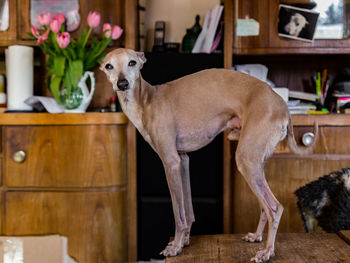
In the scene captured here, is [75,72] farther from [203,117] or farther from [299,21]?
[299,21]

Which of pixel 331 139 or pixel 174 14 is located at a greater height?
pixel 174 14

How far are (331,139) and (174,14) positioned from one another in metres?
1.03

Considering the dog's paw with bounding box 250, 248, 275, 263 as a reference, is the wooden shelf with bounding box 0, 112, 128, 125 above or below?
above

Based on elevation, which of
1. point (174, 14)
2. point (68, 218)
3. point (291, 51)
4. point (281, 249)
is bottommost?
point (68, 218)

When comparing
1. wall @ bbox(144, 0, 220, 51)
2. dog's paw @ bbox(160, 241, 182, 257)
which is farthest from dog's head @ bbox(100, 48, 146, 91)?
wall @ bbox(144, 0, 220, 51)

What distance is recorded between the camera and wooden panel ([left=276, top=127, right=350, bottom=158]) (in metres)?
1.67

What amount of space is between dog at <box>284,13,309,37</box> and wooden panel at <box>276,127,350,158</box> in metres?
0.43

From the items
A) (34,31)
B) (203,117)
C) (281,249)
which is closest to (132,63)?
(203,117)

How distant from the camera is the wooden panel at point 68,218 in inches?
67.8

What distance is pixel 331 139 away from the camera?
1.68 m

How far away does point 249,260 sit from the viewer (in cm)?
103

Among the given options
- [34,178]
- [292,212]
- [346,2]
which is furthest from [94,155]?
[346,2]

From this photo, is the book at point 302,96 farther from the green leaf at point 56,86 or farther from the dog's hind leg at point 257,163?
the green leaf at point 56,86

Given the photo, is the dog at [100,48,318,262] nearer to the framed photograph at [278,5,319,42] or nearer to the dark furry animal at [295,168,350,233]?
the dark furry animal at [295,168,350,233]
